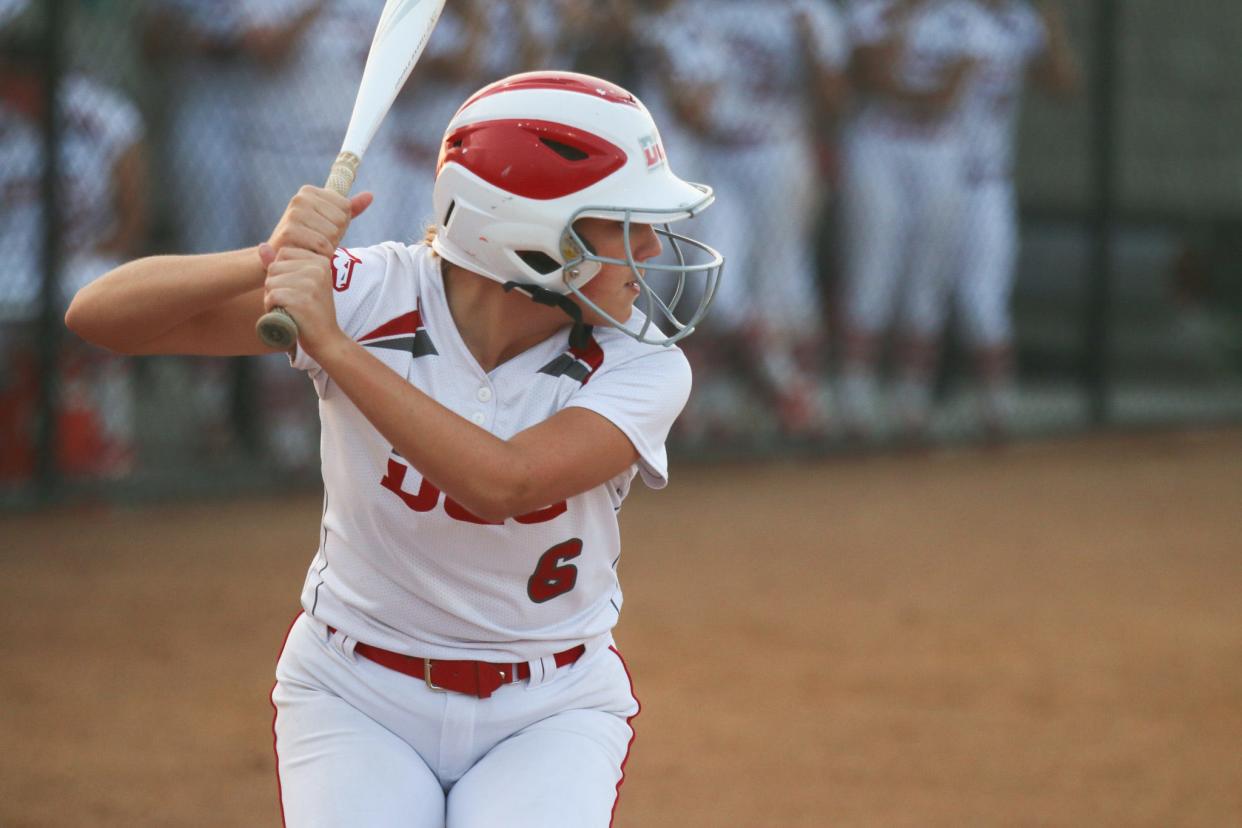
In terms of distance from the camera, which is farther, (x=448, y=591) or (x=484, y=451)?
(x=448, y=591)

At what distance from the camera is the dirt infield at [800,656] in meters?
3.78

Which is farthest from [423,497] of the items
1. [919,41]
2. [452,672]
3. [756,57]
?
[919,41]

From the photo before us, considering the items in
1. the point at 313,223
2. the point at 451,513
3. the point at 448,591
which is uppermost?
the point at 313,223

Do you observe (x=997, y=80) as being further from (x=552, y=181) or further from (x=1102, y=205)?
(x=552, y=181)

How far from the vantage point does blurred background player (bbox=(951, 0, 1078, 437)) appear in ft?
27.7

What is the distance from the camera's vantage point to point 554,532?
2.47 meters

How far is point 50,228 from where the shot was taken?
20.6 ft

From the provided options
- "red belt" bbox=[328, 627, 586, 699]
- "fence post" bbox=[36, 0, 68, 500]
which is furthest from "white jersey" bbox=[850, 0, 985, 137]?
"red belt" bbox=[328, 627, 586, 699]

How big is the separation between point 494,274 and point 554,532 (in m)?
0.40

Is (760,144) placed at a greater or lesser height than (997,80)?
lesser

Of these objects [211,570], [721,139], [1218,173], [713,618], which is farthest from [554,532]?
[1218,173]

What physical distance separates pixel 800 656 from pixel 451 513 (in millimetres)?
2700

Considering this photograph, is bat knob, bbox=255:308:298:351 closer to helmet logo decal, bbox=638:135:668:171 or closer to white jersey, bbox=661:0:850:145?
helmet logo decal, bbox=638:135:668:171

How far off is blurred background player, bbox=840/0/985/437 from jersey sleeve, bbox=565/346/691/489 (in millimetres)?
A: 5955
